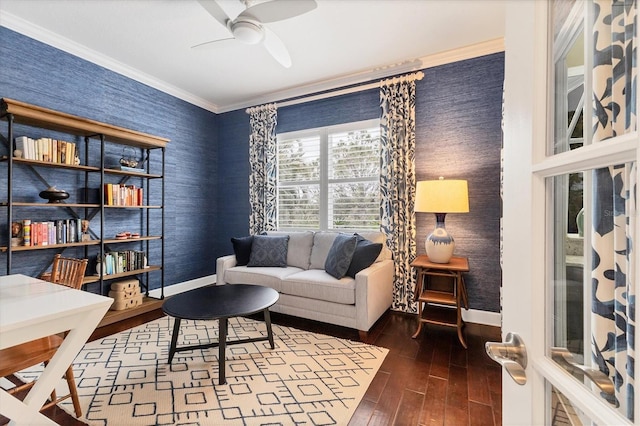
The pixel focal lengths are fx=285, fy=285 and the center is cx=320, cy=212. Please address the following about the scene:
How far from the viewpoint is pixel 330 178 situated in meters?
3.95

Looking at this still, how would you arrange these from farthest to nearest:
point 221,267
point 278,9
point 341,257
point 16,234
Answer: point 221,267, point 341,257, point 16,234, point 278,9

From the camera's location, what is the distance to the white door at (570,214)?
42 centimetres

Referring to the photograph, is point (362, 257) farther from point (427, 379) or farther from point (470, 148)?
point (470, 148)

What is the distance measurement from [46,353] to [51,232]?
1.73 m

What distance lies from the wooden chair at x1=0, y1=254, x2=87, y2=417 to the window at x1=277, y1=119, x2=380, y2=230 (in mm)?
2670

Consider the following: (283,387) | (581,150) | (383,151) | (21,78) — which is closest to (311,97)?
(383,151)

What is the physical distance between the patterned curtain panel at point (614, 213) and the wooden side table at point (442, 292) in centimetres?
220

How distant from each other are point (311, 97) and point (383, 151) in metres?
1.34

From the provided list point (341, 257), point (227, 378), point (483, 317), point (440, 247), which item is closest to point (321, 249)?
point (341, 257)

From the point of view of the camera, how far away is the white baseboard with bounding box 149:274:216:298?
3.88 m

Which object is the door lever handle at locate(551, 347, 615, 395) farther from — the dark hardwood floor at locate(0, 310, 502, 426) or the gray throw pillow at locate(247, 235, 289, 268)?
the gray throw pillow at locate(247, 235, 289, 268)

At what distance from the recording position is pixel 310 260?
3539 millimetres

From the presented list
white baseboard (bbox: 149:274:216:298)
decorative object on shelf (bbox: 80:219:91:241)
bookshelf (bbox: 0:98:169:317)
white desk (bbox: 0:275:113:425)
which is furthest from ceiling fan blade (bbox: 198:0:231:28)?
white baseboard (bbox: 149:274:216:298)

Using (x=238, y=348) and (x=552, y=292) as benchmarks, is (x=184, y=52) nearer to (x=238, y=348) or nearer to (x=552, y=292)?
(x=238, y=348)
